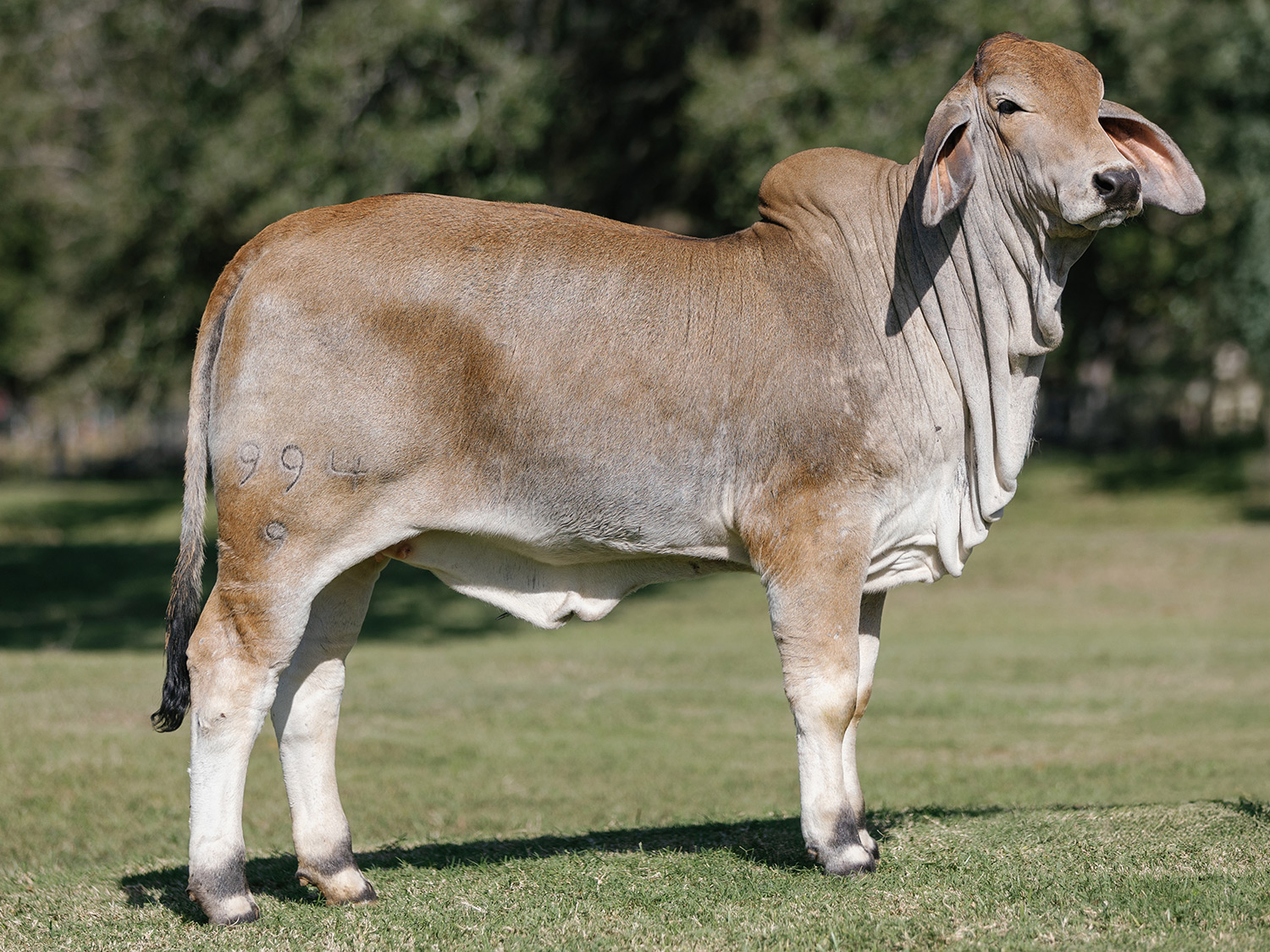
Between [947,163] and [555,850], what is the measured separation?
11.5ft

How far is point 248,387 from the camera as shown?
5.26m

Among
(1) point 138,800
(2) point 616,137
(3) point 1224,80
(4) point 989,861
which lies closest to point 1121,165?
(4) point 989,861

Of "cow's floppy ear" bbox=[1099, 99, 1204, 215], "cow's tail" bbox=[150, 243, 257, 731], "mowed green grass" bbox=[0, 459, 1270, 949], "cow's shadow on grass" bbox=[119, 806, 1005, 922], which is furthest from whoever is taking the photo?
"cow's shadow on grass" bbox=[119, 806, 1005, 922]

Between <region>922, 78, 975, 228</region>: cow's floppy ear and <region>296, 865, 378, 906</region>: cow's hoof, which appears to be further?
<region>296, 865, 378, 906</region>: cow's hoof

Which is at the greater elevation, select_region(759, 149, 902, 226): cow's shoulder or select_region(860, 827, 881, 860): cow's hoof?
select_region(759, 149, 902, 226): cow's shoulder

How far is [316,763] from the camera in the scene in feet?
18.4

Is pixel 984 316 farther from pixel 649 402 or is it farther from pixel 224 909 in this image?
pixel 224 909

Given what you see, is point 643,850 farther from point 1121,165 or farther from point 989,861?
point 1121,165

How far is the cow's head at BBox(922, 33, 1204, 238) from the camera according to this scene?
16.6 ft

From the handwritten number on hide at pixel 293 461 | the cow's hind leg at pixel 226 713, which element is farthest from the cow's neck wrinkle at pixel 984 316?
the cow's hind leg at pixel 226 713

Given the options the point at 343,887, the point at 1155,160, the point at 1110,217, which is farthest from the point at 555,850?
the point at 1155,160

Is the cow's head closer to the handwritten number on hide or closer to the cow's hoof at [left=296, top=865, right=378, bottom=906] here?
the handwritten number on hide

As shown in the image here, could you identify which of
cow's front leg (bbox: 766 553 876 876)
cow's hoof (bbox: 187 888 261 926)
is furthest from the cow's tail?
cow's front leg (bbox: 766 553 876 876)

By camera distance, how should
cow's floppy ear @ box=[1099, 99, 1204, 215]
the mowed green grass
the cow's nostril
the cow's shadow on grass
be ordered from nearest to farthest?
the cow's nostril < the mowed green grass < cow's floppy ear @ box=[1099, 99, 1204, 215] < the cow's shadow on grass
